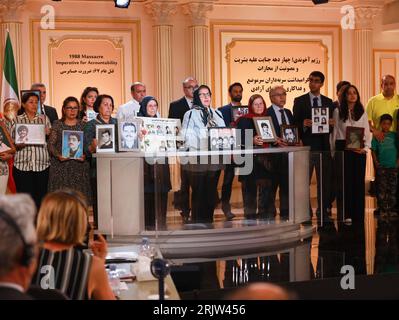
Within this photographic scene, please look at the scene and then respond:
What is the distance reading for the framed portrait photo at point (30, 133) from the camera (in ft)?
24.5

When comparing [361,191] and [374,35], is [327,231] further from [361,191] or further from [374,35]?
[374,35]

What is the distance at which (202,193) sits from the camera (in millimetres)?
7281

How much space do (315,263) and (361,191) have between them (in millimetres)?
2422

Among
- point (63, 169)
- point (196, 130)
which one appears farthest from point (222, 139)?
point (63, 169)

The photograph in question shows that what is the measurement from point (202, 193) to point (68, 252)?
13.6 ft

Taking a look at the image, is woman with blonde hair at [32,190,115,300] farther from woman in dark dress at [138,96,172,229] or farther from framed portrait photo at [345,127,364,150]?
framed portrait photo at [345,127,364,150]

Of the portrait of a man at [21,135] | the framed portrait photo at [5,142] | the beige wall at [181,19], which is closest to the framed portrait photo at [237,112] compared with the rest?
the portrait of a man at [21,135]

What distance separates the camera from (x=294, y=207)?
25.9ft

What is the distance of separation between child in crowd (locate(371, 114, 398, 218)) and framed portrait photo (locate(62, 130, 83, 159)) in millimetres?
3951

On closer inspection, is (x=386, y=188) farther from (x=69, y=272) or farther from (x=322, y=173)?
(x=69, y=272)

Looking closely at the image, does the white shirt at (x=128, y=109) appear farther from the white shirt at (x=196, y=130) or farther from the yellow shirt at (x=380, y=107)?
the yellow shirt at (x=380, y=107)

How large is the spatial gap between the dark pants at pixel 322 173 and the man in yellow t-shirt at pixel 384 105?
1.52 meters

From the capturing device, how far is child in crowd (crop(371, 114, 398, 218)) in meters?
9.36

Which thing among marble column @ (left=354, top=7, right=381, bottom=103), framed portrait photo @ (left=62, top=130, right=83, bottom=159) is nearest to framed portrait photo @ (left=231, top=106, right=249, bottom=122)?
framed portrait photo @ (left=62, top=130, right=83, bottom=159)
